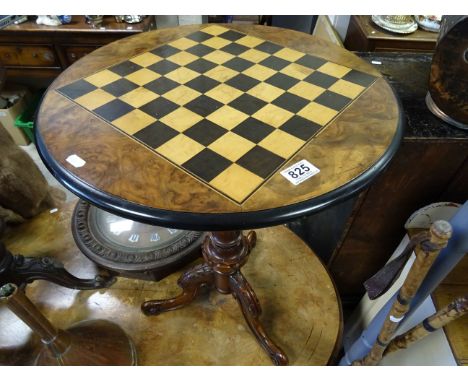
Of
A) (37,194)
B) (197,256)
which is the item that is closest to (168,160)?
(197,256)

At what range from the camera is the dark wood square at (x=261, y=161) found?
0.76m

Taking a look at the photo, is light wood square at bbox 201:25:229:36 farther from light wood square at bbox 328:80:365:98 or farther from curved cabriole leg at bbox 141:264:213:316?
curved cabriole leg at bbox 141:264:213:316

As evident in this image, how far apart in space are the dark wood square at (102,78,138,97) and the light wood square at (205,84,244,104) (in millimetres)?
242

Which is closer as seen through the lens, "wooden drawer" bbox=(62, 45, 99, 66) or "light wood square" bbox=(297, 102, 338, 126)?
"light wood square" bbox=(297, 102, 338, 126)

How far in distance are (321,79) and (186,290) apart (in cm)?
92

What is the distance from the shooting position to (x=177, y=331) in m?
1.32

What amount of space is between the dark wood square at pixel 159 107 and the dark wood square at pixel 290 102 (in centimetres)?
29

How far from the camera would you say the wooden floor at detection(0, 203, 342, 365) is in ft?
4.14

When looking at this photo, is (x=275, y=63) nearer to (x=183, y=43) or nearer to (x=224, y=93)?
(x=224, y=93)

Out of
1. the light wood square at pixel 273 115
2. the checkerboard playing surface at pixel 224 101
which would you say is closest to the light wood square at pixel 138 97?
the checkerboard playing surface at pixel 224 101

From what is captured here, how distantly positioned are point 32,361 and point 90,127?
92 centimetres

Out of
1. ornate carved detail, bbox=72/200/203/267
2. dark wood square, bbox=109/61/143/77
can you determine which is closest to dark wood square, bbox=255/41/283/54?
dark wood square, bbox=109/61/143/77

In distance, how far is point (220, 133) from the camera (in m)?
0.86

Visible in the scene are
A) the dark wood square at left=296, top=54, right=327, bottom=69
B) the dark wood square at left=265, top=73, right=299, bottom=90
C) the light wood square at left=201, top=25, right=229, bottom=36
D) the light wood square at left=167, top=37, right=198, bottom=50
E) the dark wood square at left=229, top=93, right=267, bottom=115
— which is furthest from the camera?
the light wood square at left=201, top=25, right=229, bottom=36
